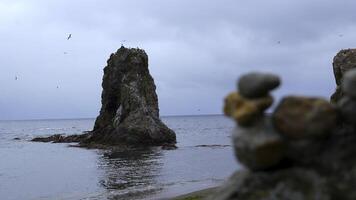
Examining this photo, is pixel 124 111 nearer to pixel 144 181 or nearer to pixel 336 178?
pixel 144 181

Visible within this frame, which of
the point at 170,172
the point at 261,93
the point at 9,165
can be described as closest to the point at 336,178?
the point at 261,93

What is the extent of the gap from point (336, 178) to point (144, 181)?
3244 cm

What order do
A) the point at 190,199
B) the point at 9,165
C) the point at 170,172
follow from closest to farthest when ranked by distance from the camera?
the point at 190,199 → the point at 170,172 → the point at 9,165

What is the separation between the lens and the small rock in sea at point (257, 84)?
9.04 m

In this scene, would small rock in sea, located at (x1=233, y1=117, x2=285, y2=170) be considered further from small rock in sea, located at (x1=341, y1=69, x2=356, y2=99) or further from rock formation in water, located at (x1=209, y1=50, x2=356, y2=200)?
small rock in sea, located at (x1=341, y1=69, x2=356, y2=99)

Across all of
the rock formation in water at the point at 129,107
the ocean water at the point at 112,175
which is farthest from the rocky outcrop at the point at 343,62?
the rock formation in water at the point at 129,107

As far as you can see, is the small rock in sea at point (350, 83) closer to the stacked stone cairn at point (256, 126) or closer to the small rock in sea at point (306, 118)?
the small rock in sea at point (306, 118)

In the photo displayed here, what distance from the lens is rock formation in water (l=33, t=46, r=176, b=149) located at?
8188 centimetres

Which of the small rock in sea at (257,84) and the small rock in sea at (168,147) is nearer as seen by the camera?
the small rock in sea at (257,84)

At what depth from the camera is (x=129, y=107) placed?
279 ft

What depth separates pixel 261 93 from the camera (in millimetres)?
9234

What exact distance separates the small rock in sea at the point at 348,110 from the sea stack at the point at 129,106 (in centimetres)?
7220

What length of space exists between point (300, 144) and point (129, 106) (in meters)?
76.8

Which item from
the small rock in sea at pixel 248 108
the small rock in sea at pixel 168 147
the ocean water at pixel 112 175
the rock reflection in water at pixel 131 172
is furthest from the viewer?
the small rock in sea at pixel 168 147
